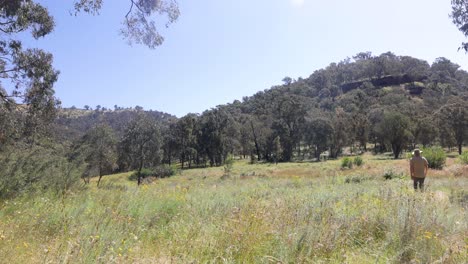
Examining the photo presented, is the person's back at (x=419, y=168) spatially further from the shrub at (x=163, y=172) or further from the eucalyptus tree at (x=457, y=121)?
the eucalyptus tree at (x=457, y=121)

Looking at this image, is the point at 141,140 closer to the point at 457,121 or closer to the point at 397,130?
the point at 397,130

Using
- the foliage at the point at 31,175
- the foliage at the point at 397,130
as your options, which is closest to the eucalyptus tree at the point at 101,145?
the foliage at the point at 31,175

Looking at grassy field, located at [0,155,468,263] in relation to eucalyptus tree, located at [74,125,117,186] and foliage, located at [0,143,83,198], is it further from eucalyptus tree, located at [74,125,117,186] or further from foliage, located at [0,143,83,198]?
eucalyptus tree, located at [74,125,117,186]

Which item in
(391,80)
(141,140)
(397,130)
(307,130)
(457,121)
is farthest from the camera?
(391,80)

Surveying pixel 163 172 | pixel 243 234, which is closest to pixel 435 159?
pixel 243 234

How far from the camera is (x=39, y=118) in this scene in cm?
1580

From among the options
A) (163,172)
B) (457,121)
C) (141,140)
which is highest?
(457,121)

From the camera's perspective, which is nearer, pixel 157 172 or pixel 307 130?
pixel 157 172

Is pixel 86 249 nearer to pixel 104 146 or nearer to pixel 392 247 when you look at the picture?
pixel 392 247

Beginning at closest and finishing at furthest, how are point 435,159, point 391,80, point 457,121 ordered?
point 435,159, point 457,121, point 391,80

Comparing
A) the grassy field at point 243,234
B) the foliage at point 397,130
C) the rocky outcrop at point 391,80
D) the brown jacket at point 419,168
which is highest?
the rocky outcrop at point 391,80

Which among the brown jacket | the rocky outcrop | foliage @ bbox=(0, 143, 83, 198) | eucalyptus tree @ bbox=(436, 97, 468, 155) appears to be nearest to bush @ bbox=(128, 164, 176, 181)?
foliage @ bbox=(0, 143, 83, 198)

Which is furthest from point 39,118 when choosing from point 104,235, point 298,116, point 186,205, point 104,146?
point 298,116

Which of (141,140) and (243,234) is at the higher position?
(141,140)
